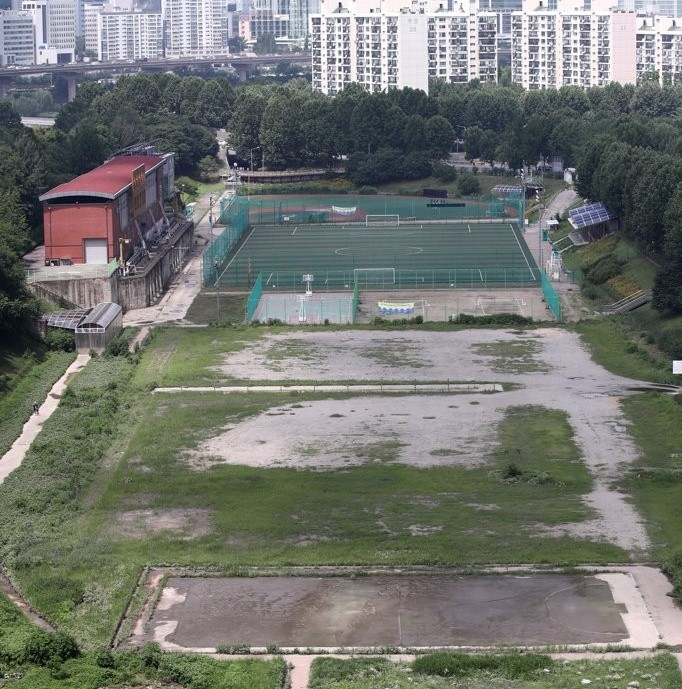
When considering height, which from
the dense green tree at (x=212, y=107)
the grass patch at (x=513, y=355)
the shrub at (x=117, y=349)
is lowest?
the grass patch at (x=513, y=355)

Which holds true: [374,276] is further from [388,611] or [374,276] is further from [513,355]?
[388,611]

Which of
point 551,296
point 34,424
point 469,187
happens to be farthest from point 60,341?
point 469,187

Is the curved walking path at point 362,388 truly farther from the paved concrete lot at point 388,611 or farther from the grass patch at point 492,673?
the grass patch at point 492,673

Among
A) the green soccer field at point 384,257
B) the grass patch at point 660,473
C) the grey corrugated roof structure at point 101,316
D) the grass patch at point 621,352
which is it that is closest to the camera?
the grass patch at point 660,473

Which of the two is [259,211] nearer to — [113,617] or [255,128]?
[255,128]

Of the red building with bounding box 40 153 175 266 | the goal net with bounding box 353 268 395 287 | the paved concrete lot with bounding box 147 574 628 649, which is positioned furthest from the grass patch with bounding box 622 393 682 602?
the red building with bounding box 40 153 175 266

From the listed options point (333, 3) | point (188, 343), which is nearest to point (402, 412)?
point (188, 343)

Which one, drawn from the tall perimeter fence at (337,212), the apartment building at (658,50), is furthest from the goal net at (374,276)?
the apartment building at (658,50)
